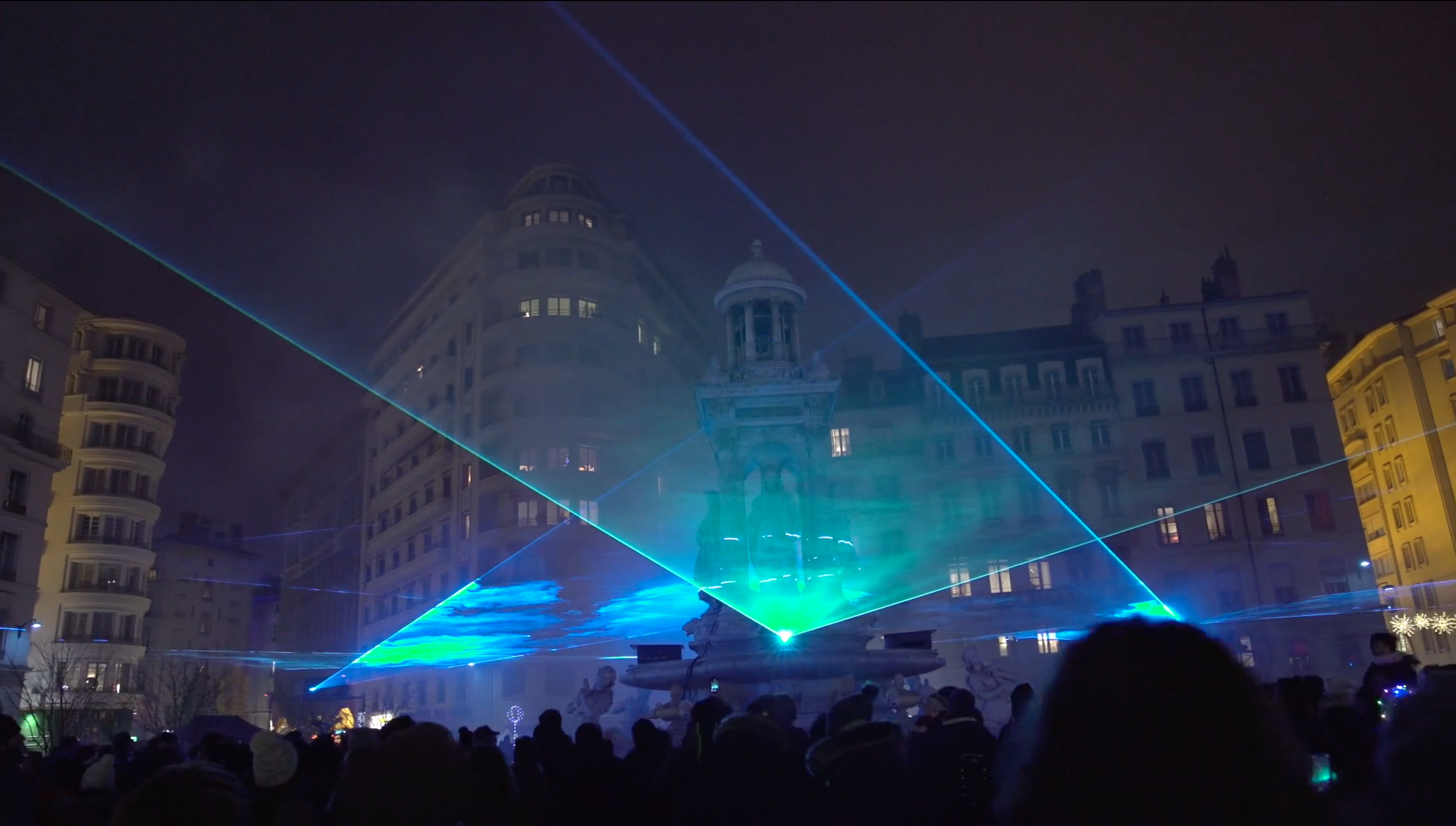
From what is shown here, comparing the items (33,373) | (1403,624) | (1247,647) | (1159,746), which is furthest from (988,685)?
(33,373)

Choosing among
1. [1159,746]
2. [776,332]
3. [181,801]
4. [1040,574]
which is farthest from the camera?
[1040,574]

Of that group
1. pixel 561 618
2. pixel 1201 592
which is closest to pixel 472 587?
pixel 561 618

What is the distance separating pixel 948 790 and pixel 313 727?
159 feet

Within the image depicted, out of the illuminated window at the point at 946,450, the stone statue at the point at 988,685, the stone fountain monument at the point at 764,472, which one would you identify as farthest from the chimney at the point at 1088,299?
the stone statue at the point at 988,685

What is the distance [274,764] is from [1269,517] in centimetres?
5463

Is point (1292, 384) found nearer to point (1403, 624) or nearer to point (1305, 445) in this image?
point (1305, 445)

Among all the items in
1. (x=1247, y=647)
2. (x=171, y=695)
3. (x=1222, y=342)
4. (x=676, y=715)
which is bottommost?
(x=676, y=715)

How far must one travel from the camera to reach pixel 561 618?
173 feet

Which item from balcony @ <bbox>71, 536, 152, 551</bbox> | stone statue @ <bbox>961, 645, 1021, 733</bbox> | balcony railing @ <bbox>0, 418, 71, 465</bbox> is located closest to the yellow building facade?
stone statue @ <bbox>961, 645, 1021, 733</bbox>

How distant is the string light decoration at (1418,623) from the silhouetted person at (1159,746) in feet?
185

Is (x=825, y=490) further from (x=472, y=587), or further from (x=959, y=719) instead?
(x=472, y=587)

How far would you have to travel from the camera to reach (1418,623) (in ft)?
162

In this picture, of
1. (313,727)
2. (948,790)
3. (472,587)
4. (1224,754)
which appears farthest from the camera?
(472,587)

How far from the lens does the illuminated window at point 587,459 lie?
2189 inches
